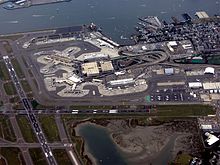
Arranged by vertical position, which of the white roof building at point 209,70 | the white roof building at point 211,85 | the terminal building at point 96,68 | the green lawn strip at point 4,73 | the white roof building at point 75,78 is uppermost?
the green lawn strip at point 4,73

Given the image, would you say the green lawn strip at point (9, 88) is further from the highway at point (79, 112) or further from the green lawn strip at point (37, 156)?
the green lawn strip at point (37, 156)

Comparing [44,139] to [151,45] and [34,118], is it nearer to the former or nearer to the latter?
[34,118]

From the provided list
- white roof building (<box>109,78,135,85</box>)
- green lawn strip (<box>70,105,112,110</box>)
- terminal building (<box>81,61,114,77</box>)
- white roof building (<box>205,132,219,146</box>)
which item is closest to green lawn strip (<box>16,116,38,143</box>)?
green lawn strip (<box>70,105,112,110</box>)

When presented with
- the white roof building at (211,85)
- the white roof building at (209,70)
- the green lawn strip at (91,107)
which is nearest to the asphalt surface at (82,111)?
the green lawn strip at (91,107)

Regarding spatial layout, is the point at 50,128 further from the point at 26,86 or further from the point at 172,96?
the point at 172,96

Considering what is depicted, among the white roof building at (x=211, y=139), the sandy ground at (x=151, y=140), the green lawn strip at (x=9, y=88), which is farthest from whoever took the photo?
the green lawn strip at (x=9, y=88)

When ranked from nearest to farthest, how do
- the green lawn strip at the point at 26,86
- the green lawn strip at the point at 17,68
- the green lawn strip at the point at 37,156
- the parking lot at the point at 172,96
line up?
the green lawn strip at the point at 37,156 → the parking lot at the point at 172,96 → the green lawn strip at the point at 26,86 → the green lawn strip at the point at 17,68

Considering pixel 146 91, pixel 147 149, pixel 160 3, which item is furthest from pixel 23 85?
pixel 160 3

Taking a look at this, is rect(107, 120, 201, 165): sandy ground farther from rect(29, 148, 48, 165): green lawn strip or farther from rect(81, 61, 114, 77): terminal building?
rect(81, 61, 114, 77): terminal building
